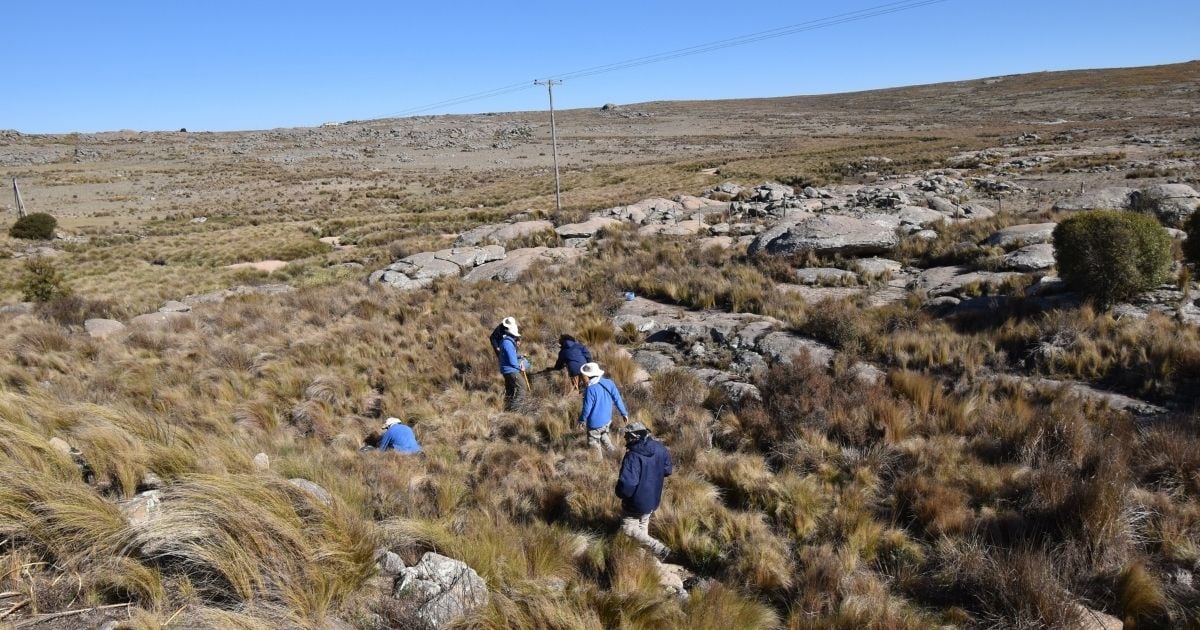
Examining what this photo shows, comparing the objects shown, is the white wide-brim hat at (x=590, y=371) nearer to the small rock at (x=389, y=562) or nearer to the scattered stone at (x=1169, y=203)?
the small rock at (x=389, y=562)

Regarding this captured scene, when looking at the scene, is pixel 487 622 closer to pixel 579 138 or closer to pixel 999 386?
pixel 999 386

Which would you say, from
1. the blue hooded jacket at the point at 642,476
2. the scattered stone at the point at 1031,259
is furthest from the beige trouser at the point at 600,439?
the scattered stone at the point at 1031,259

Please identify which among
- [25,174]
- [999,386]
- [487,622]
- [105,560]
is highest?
[25,174]

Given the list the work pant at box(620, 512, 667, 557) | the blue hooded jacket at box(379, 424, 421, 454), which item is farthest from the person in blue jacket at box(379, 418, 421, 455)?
the work pant at box(620, 512, 667, 557)

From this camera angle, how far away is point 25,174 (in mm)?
67250

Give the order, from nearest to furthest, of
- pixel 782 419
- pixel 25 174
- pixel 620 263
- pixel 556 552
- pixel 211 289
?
1. pixel 556 552
2. pixel 782 419
3. pixel 620 263
4. pixel 211 289
5. pixel 25 174

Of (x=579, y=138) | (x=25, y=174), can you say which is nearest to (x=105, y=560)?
(x=25, y=174)

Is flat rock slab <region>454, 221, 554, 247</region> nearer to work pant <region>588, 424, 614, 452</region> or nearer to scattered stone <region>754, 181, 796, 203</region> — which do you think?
scattered stone <region>754, 181, 796, 203</region>

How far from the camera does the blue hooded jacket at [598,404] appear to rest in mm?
6891

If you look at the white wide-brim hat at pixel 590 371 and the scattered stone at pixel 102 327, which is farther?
the scattered stone at pixel 102 327

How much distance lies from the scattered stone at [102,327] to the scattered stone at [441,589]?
1476cm

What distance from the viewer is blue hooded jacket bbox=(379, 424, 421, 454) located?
7.74m

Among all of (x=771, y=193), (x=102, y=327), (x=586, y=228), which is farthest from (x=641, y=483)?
(x=771, y=193)

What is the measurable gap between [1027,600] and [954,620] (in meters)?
0.49
